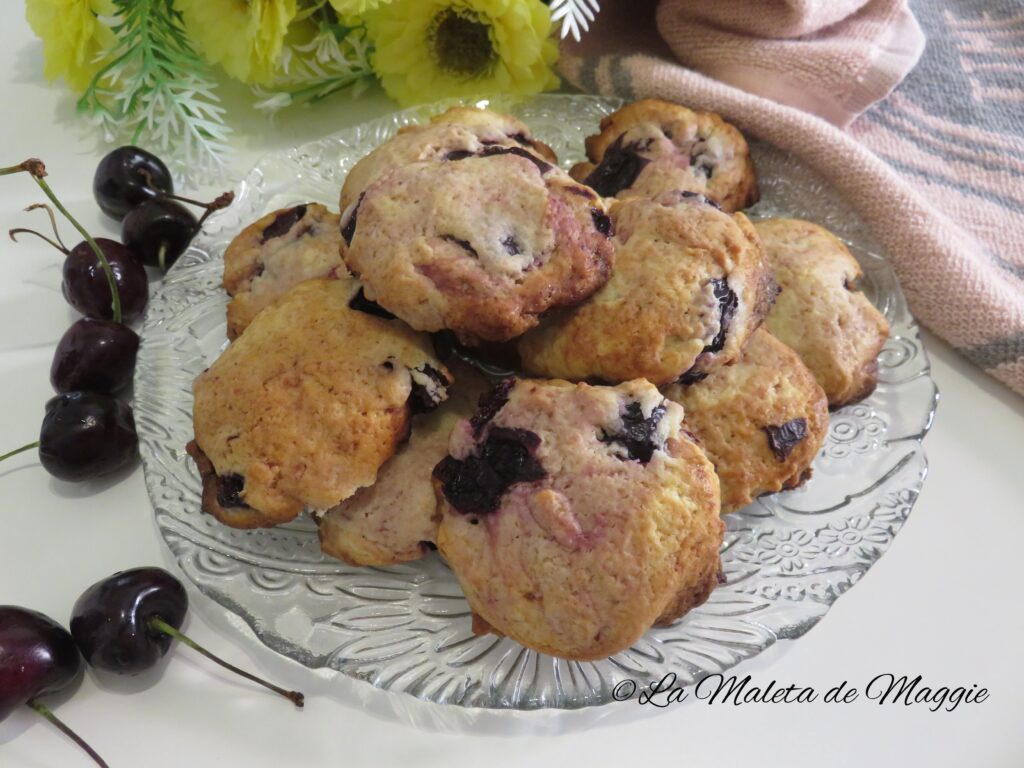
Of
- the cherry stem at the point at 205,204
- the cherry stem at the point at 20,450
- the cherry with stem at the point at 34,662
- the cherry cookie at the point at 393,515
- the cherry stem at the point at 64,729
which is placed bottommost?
the cherry stem at the point at 64,729

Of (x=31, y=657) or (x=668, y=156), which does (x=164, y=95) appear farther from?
(x=31, y=657)

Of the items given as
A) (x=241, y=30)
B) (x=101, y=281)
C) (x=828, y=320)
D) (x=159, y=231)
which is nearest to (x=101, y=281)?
(x=101, y=281)

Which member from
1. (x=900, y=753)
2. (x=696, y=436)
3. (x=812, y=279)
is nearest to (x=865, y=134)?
(x=812, y=279)

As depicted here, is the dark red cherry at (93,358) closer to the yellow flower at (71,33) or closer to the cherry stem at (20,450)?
the cherry stem at (20,450)

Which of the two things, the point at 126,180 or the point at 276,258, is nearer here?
the point at 276,258

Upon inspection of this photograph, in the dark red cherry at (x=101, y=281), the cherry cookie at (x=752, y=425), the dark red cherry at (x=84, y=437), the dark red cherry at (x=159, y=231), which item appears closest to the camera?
the cherry cookie at (x=752, y=425)

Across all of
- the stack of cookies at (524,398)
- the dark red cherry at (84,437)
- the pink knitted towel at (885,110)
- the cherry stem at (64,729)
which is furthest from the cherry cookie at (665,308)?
the cherry stem at (64,729)

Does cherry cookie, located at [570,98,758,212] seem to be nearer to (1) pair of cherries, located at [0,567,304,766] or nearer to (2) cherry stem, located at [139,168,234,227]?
(2) cherry stem, located at [139,168,234,227]
